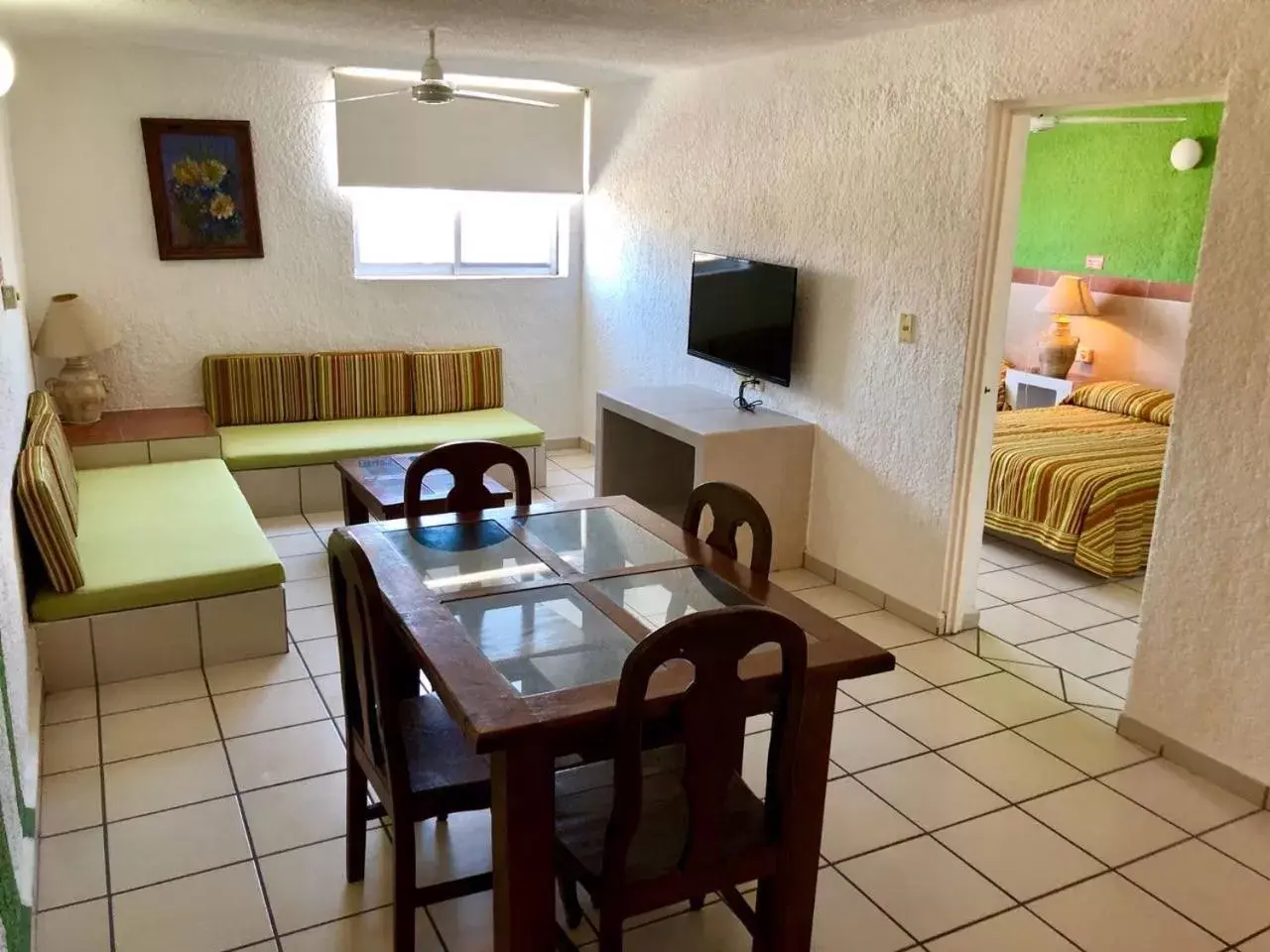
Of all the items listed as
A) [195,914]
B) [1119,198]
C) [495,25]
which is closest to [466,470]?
[195,914]

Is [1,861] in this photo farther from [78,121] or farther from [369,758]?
[78,121]

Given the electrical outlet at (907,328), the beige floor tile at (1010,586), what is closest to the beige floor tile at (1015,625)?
the beige floor tile at (1010,586)

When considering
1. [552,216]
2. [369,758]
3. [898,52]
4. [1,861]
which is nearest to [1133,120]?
[898,52]

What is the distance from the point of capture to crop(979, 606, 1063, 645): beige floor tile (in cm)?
396

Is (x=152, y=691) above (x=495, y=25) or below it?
below

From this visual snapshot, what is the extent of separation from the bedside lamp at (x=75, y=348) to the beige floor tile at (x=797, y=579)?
348 cm

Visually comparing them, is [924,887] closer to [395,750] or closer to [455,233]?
[395,750]

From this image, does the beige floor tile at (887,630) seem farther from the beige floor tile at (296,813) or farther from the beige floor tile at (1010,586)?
the beige floor tile at (296,813)

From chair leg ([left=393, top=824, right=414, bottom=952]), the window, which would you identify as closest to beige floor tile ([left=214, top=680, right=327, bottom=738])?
chair leg ([left=393, top=824, right=414, bottom=952])

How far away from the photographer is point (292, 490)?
5141 millimetres

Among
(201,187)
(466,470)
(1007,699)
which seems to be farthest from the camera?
(201,187)

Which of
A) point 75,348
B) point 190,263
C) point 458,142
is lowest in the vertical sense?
point 75,348

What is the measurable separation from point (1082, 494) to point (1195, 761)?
173 centimetres

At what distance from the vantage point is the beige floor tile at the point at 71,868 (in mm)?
2330
